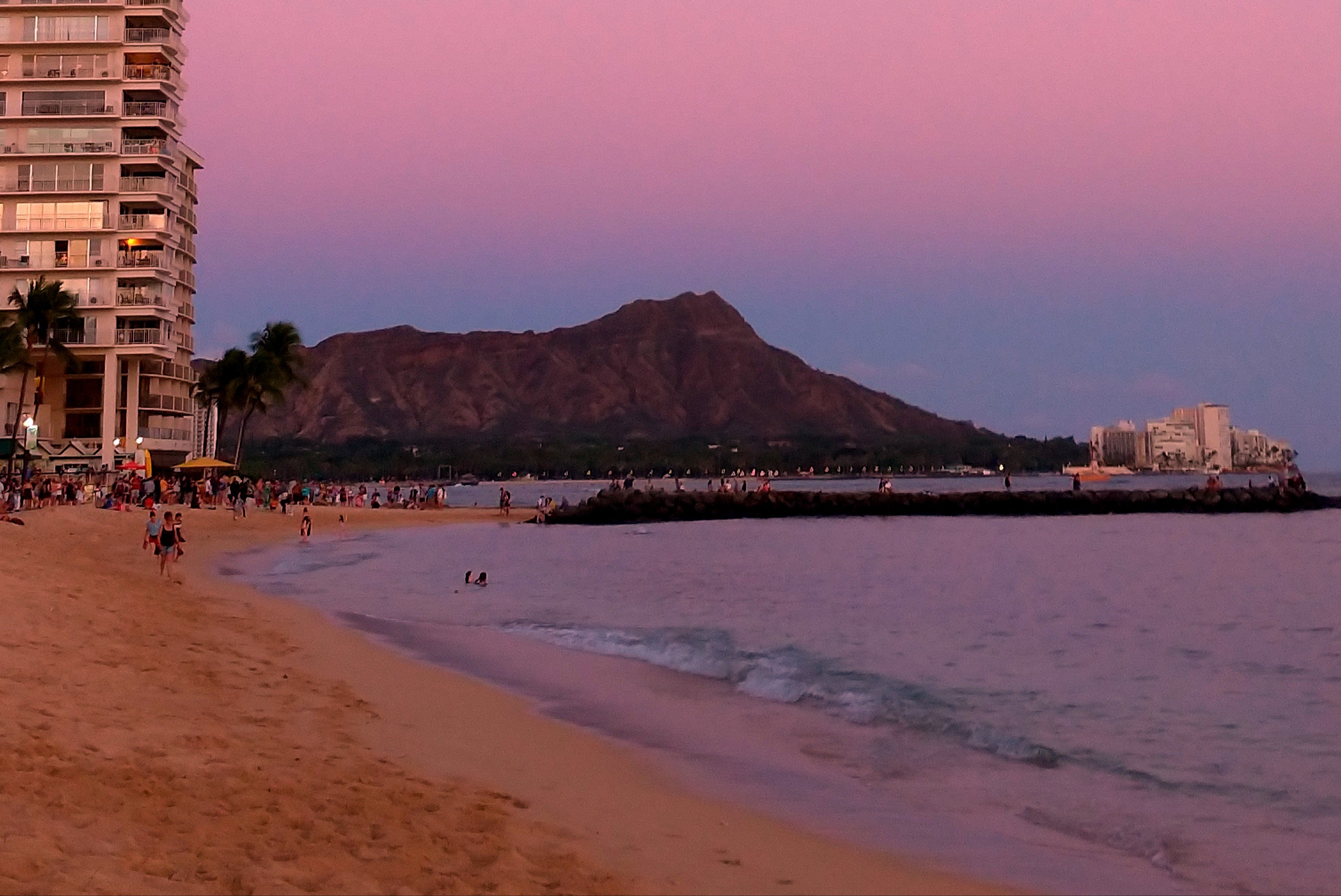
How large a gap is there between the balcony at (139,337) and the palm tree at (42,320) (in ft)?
10.3

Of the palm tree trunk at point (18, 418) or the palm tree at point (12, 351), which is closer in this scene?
the palm tree trunk at point (18, 418)

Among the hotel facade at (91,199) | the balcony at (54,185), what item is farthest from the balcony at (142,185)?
the balcony at (54,185)

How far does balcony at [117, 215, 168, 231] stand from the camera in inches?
A: 2527

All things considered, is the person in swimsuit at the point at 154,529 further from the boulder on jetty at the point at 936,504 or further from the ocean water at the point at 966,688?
the boulder on jetty at the point at 936,504

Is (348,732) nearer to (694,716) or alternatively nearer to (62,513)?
(694,716)

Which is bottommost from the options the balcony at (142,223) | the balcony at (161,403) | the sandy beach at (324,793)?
the sandy beach at (324,793)

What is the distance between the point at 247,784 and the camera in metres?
6.85

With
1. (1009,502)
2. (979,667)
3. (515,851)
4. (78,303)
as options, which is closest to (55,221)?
(78,303)

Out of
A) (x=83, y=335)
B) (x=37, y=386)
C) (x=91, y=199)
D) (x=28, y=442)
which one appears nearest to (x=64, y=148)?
(x=91, y=199)

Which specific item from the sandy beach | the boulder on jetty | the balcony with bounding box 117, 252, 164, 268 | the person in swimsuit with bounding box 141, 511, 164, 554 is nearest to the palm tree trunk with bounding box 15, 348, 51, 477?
the balcony with bounding box 117, 252, 164, 268

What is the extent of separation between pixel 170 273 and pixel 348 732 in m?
63.9

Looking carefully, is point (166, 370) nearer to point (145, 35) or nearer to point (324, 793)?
point (145, 35)

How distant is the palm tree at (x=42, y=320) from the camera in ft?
186

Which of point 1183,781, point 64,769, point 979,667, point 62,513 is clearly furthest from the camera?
point 62,513
